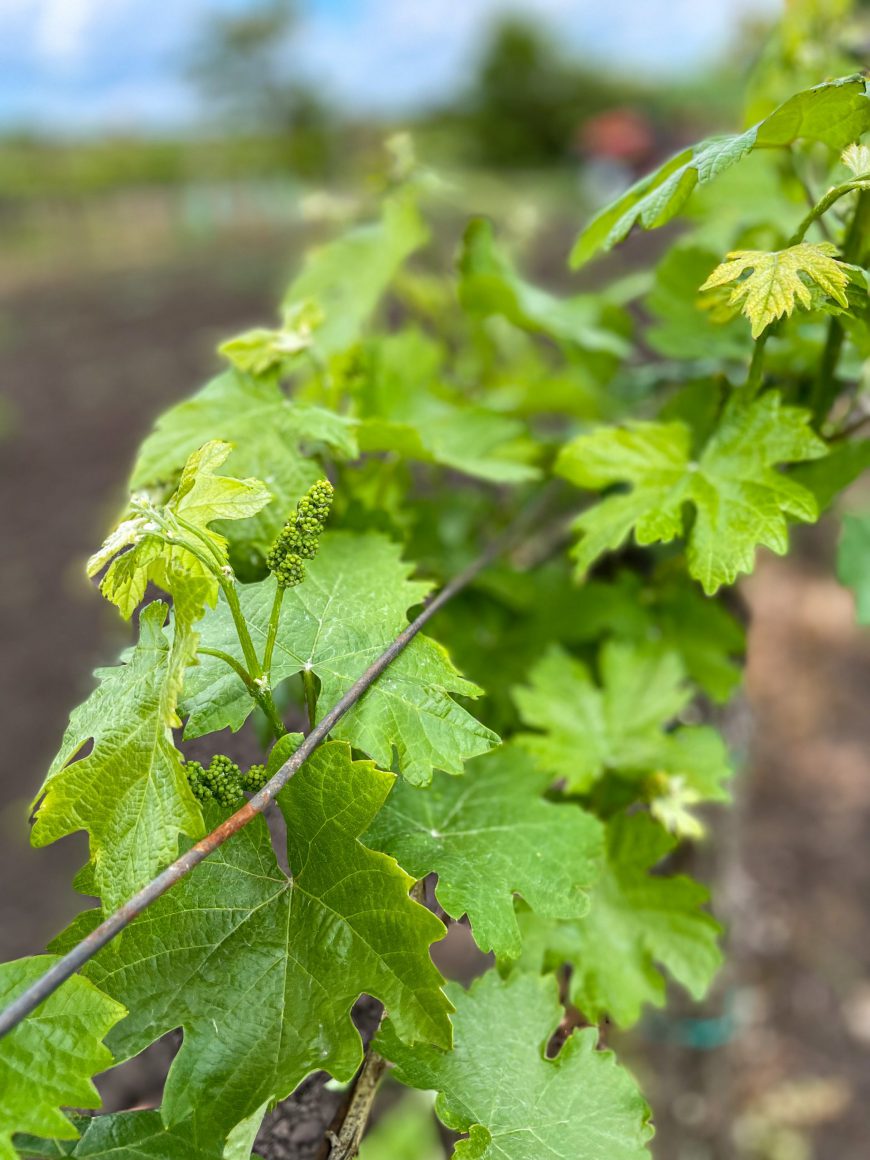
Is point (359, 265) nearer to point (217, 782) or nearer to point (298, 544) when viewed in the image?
point (298, 544)

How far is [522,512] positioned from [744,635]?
0.35 m

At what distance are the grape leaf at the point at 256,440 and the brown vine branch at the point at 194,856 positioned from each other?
6.5 inches

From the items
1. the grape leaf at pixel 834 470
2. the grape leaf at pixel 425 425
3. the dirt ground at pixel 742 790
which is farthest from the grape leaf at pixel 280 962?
the dirt ground at pixel 742 790

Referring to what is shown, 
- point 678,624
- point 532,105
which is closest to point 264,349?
A: point 678,624

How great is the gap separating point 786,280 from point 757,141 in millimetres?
167

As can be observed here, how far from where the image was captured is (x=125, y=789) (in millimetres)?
574

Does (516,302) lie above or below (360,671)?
above

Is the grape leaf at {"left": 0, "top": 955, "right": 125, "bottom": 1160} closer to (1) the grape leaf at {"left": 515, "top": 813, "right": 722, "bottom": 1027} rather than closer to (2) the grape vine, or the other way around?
(2) the grape vine

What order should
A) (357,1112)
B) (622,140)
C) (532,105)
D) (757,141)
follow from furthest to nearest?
1. (532,105)
2. (622,140)
3. (757,141)
4. (357,1112)

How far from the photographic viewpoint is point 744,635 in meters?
1.10

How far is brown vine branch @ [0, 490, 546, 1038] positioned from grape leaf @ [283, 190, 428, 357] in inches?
20.3

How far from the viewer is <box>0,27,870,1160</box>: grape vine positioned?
58 cm

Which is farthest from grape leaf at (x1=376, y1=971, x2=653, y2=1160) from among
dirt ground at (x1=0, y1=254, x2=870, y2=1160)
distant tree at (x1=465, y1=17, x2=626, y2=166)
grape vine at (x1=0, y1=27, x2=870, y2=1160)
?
distant tree at (x1=465, y1=17, x2=626, y2=166)

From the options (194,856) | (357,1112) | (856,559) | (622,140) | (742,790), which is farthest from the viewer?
(622,140)
